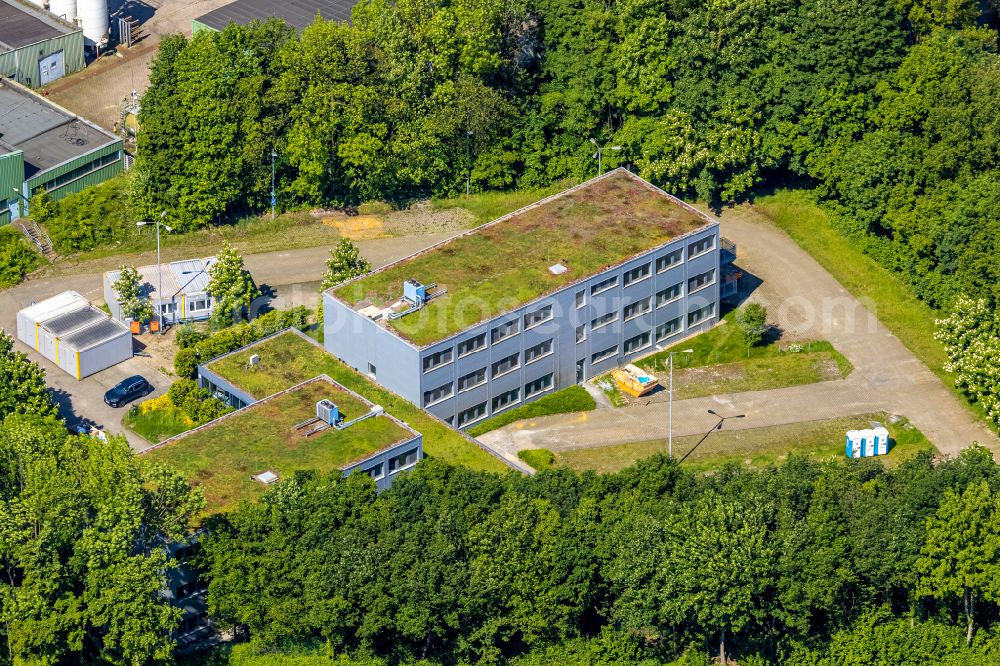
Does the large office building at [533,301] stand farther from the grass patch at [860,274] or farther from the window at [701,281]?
the grass patch at [860,274]

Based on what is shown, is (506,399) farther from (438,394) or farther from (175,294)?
(175,294)

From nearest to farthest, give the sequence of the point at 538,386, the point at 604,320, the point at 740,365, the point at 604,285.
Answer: the point at 538,386 < the point at 604,285 < the point at 604,320 < the point at 740,365

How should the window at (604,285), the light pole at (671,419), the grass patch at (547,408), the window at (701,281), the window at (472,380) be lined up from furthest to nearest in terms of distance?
the window at (701,281) → the window at (604,285) → the grass patch at (547,408) → the window at (472,380) → the light pole at (671,419)

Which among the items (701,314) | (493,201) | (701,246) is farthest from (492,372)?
(493,201)

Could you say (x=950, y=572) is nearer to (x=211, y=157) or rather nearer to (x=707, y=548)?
(x=707, y=548)

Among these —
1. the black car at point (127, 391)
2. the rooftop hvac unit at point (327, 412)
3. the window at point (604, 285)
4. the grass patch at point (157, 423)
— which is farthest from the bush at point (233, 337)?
the window at point (604, 285)

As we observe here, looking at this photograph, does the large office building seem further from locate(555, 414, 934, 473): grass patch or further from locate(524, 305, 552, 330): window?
locate(555, 414, 934, 473): grass patch
